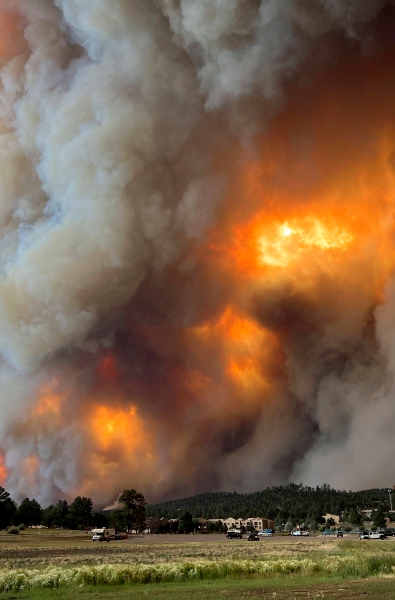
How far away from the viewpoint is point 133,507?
161 metres

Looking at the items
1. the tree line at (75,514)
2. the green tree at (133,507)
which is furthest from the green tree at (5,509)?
the green tree at (133,507)

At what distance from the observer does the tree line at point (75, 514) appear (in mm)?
160000

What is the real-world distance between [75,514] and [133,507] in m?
33.0

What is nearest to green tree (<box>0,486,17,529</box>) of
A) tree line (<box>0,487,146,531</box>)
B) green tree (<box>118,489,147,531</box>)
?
tree line (<box>0,487,146,531</box>)

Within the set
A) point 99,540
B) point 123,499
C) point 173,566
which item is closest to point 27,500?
point 123,499

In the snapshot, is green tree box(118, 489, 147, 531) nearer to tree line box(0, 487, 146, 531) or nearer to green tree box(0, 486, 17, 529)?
tree line box(0, 487, 146, 531)

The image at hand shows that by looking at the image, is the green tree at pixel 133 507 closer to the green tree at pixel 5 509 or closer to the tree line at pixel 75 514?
the tree line at pixel 75 514

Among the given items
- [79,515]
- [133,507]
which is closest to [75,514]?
[79,515]

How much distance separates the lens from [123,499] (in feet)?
524

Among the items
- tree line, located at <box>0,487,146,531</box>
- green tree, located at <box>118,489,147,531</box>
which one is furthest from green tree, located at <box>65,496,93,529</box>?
green tree, located at <box>118,489,147,531</box>

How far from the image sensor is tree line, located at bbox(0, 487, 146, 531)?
16000 centimetres

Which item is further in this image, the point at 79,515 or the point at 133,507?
the point at 79,515

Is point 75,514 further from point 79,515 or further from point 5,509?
point 5,509

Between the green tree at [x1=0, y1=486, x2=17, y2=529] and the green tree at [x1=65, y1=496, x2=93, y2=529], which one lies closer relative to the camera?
the green tree at [x1=0, y1=486, x2=17, y2=529]
